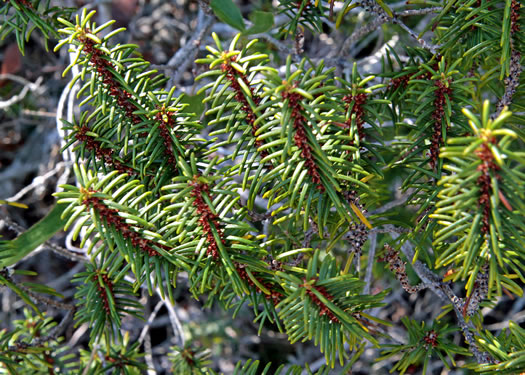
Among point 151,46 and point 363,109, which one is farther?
point 151,46

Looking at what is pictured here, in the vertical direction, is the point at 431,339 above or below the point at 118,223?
below

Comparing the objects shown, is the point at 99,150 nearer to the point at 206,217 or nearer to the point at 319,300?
the point at 206,217

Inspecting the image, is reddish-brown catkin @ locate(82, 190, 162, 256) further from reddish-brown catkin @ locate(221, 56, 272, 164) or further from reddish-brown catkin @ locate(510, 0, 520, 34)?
reddish-brown catkin @ locate(510, 0, 520, 34)

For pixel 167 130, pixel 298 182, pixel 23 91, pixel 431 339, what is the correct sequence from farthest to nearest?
pixel 23 91 < pixel 431 339 < pixel 167 130 < pixel 298 182

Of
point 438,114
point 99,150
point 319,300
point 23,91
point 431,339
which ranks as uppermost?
point 23,91

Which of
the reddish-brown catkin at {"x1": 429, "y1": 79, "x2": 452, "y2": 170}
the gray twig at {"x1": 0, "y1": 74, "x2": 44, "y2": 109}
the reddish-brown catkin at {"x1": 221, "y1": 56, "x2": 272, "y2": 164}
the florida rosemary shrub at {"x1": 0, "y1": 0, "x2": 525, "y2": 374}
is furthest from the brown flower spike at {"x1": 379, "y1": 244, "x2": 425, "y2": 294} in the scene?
the gray twig at {"x1": 0, "y1": 74, "x2": 44, "y2": 109}

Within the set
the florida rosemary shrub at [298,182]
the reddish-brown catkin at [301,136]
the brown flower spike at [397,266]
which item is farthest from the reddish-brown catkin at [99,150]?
the brown flower spike at [397,266]

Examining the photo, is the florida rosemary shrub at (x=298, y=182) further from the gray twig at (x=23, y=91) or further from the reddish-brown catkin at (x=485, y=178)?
the gray twig at (x=23, y=91)

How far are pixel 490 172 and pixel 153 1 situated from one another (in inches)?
82.9

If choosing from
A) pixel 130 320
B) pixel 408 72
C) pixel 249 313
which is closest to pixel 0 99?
pixel 130 320

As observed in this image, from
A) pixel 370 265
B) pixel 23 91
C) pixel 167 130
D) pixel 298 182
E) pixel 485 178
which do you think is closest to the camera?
pixel 485 178

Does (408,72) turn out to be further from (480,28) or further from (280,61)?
(280,61)

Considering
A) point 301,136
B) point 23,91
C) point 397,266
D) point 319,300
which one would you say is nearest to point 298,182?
point 301,136

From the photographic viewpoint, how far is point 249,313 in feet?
6.29
